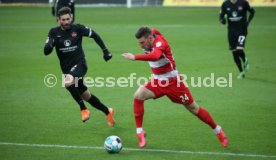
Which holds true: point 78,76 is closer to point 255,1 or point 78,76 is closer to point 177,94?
point 177,94

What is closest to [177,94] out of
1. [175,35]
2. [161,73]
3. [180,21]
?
[161,73]

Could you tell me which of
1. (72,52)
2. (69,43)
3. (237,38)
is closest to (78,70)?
(72,52)

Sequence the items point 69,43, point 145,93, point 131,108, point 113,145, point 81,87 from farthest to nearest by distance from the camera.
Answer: point 131,108, point 81,87, point 69,43, point 145,93, point 113,145

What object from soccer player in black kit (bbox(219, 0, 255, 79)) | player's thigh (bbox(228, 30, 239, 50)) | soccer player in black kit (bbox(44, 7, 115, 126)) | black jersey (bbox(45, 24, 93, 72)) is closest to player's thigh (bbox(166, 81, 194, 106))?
soccer player in black kit (bbox(44, 7, 115, 126))

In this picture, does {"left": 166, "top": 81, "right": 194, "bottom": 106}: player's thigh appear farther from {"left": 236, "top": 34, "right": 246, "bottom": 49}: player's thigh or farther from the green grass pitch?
{"left": 236, "top": 34, "right": 246, "bottom": 49}: player's thigh

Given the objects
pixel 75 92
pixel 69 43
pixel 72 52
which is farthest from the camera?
pixel 72 52

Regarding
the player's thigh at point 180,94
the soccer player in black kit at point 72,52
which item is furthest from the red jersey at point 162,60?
the soccer player in black kit at point 72,52

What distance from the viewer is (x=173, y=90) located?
9.88 metres

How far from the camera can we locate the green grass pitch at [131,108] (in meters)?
9.82

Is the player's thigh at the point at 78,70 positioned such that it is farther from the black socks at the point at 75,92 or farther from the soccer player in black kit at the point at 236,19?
the soccer player in black kit at the point at 236,19

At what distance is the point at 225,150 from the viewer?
9695mm

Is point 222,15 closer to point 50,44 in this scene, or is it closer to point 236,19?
point 236,19

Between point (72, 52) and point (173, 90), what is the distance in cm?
266

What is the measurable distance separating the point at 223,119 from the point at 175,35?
15.8m
